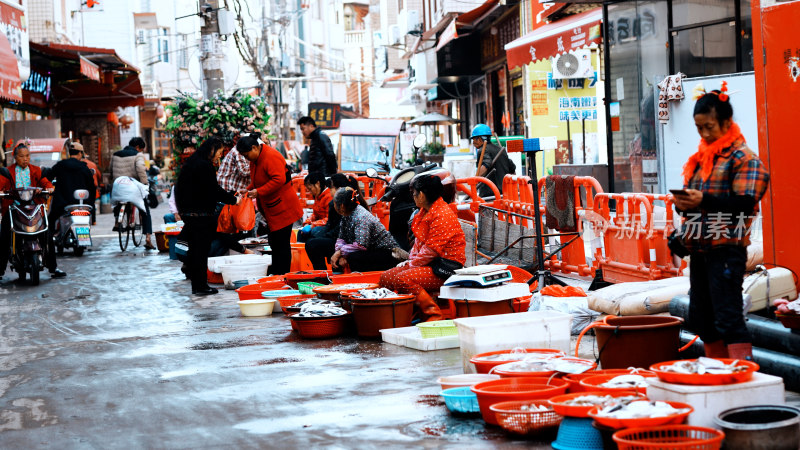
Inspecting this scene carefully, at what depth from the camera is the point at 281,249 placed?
1220cm

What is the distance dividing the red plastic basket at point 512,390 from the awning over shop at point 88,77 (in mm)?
20472

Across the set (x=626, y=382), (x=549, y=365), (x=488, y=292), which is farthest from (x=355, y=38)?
(x=626, y=382)

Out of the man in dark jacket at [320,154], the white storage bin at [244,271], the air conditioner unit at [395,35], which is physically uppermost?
the air conditioner unit at [395,35]

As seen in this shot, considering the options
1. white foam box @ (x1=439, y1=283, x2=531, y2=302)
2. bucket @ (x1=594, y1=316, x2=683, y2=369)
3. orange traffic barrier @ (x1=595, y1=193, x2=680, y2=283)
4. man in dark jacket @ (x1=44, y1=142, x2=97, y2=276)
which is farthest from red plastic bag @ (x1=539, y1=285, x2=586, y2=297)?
man in dark jacket @ (x1=44, y1=142, x2=97, y2=276)

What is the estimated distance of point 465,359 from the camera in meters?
6.79

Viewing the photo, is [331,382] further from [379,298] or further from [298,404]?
A: [379,298]

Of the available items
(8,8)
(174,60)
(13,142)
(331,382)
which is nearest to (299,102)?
(174,60)

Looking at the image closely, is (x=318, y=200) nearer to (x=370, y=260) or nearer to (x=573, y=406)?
(x=370, y=260)

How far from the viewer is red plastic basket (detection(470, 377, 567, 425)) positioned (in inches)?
207

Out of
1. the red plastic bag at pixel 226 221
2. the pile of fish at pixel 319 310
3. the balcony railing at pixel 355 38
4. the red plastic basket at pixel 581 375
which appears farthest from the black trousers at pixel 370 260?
the balcony railing at pixel 355 38

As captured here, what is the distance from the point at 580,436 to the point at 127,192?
15381 mm

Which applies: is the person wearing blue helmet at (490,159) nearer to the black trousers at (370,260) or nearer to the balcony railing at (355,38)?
the black trousers at (370,260)

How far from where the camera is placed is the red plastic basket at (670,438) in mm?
4285

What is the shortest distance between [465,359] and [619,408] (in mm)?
2133
